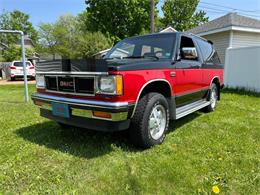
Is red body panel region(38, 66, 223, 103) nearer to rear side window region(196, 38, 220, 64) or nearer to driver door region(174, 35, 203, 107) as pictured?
driver door region(174, 35, 203, 107)

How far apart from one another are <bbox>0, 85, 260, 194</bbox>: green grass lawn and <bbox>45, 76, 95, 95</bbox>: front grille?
880 mm

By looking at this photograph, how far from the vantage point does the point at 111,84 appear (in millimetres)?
3053

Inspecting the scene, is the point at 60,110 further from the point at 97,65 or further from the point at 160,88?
the point at 160,88

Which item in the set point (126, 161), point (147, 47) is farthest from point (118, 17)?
point (126, 161)

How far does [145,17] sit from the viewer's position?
32.5 meters

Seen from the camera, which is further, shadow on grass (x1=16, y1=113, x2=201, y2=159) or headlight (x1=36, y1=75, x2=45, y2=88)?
headlight (x1=36, y1=75, x2=45, y2=88)

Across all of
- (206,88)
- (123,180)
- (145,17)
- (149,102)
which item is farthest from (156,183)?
(145,17)

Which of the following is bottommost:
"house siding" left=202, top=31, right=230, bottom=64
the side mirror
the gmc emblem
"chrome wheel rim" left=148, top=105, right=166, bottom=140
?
"chrome wheel rim" left=148, top=105, right=166, bottom=140

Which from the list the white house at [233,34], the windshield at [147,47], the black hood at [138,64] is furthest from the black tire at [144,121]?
the white house at [233,34]

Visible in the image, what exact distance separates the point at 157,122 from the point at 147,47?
1573mm

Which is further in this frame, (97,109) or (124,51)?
(124,51)

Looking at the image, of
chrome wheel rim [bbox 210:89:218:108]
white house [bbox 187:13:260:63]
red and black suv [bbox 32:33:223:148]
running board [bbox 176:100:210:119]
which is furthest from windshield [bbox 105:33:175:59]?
white house [bbox 187:13:260:63]

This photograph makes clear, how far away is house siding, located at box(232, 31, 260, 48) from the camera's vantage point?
11.7m

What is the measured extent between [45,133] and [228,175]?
122 inches
